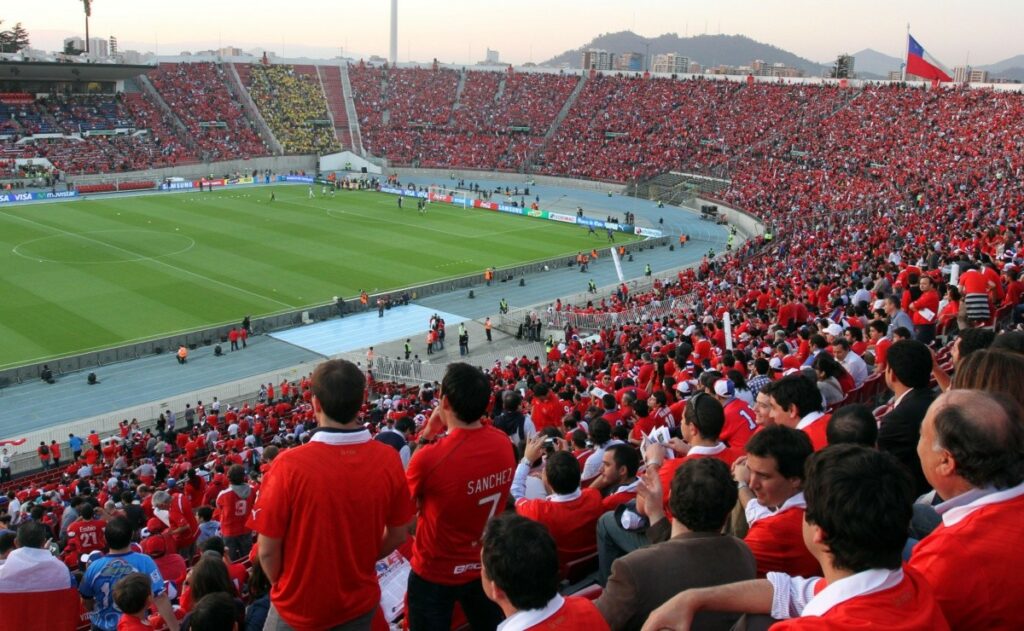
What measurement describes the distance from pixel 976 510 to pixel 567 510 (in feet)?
8.92

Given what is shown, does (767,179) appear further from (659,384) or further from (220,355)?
(659,384)

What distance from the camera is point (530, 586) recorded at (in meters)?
3.52

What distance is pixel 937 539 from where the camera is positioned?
11.9 feet

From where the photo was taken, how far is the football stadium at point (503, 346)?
4.00 m

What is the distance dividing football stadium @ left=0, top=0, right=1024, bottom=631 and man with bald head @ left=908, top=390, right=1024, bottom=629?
15mm

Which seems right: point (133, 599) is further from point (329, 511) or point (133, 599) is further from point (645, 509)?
point (645, 509)

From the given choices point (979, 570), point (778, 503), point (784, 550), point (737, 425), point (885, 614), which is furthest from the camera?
point (737, 425)

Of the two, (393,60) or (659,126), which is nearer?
(659,126)

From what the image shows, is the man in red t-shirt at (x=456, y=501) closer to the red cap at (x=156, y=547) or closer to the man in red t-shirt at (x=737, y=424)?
the man in red t-shirt at (x=737, y=424)

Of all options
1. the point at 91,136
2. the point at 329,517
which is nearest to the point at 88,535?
the point at 329,517

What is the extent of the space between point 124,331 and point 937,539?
109 ft

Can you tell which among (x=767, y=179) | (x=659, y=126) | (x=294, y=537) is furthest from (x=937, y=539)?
(x=659, y=126)

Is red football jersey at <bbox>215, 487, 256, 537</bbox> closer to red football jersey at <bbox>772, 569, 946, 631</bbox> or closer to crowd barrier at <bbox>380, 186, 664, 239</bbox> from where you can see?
red football jersey at <bbox>772, 569, 946, 631</bbox>

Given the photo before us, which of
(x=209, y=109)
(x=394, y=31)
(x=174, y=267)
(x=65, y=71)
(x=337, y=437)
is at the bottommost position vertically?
(x=174, y=267)
